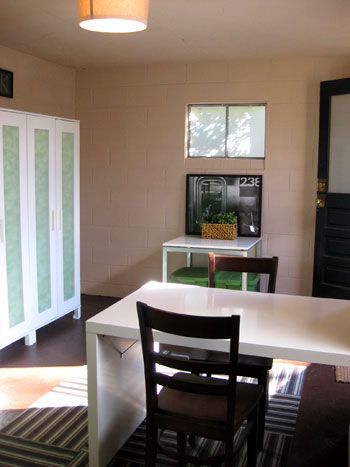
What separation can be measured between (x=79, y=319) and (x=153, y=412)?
Answer: 2.91 meters

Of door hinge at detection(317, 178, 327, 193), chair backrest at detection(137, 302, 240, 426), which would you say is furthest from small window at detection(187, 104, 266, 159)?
chair backrest at detection(137, 302, 240, 426)

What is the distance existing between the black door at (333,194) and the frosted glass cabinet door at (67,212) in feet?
7.16

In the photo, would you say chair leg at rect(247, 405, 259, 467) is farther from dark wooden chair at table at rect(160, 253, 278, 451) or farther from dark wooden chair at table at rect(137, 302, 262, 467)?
dark wooden chair at table at rect(160, 253, 278, 451)

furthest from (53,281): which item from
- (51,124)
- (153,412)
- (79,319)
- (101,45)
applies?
(153,412)

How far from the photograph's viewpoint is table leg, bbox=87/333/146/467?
2.45 m

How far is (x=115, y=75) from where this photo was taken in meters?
5.59

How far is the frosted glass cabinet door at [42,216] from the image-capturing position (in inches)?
166

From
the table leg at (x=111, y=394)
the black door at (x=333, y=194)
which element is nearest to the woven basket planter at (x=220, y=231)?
the black door at (x=333, y=194)

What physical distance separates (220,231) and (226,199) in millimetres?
497

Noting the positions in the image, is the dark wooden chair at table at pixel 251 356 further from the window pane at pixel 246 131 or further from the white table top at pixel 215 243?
the window pane at pixel 246 131

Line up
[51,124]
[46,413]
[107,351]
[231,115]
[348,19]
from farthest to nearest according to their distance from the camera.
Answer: [231,115]
[51,124]
[348,19]
[46,413]
[107,351]

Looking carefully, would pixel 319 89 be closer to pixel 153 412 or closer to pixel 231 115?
pixel 231 115

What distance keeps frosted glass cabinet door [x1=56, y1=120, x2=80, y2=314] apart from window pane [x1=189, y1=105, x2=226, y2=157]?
1273 mm

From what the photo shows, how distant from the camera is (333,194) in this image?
4848 millimetres
